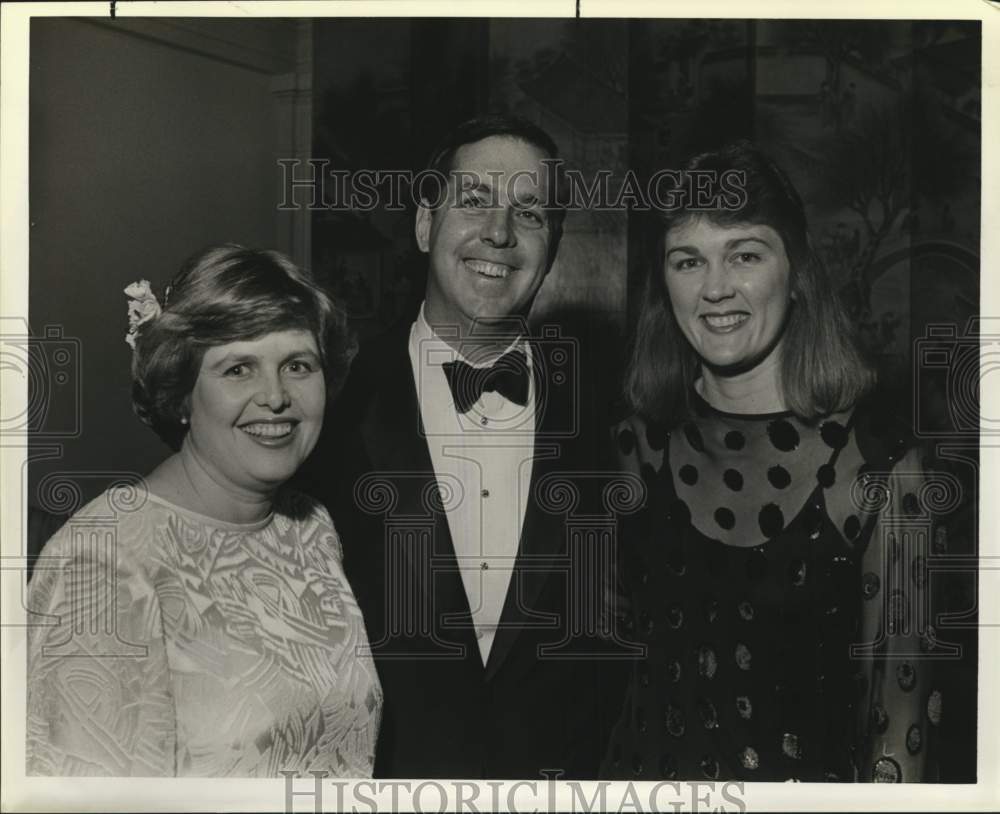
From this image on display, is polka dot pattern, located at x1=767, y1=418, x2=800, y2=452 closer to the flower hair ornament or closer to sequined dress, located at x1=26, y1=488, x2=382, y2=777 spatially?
sequined dress, located at x1=26, y1=488, x2=382, y2=777

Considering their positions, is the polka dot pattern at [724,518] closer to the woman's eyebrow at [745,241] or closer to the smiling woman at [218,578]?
the woman's eyebrow at [745,241]

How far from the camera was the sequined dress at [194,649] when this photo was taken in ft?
7.06

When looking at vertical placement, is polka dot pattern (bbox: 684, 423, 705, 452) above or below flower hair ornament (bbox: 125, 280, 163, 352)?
below

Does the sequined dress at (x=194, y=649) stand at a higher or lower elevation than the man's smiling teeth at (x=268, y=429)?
lower

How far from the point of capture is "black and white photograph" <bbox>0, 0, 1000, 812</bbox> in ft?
7.20

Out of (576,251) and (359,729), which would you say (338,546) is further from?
(576,251)

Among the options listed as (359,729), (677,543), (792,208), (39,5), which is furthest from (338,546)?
(39,5)

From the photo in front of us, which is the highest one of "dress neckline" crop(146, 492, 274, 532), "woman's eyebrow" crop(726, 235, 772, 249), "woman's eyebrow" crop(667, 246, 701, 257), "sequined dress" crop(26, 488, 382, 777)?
"woman's eyebrow" crop(726, 235, 772, 249)

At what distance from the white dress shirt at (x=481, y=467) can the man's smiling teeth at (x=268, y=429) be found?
1.00 feet

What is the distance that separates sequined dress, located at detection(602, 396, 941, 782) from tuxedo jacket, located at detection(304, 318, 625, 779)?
12 cm

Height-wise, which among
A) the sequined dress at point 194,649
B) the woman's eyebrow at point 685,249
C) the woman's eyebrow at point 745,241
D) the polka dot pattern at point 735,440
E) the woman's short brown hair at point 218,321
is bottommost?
the sequined dress at point 194,649

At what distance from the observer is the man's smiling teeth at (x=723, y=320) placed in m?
2.20

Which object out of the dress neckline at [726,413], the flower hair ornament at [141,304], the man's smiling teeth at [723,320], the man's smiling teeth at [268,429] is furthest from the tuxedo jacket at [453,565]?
the flower hair ornament at [141,304]

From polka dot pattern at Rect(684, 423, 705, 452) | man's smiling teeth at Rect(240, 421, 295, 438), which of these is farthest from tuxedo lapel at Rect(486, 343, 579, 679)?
man's smiling teeth at Rect(240, 421, 295, 438)
